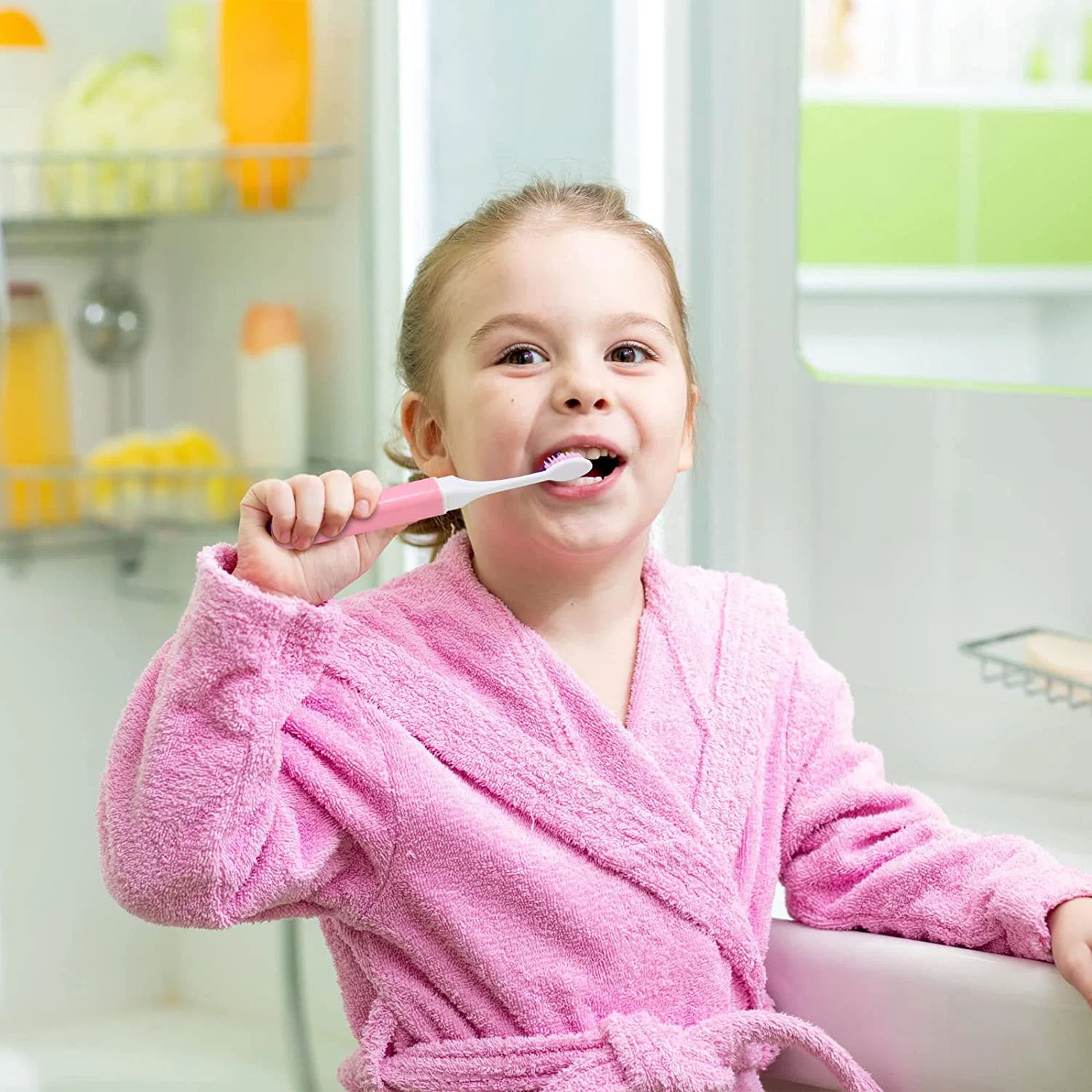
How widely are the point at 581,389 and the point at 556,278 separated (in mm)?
78

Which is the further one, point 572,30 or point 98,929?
point 98,929

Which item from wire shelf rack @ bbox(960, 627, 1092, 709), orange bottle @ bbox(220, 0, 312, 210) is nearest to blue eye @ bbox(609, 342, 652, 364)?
wire shelf rack @ bbox(960, 627, 1092, 709)

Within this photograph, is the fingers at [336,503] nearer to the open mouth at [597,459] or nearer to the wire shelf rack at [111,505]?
the open mouth at [597,459]

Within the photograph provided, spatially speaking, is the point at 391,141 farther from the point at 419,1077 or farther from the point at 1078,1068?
the point at 1078,1068

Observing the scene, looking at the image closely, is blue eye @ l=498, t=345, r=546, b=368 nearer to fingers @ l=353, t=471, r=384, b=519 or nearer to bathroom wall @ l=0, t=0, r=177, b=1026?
fingers @ l=353, t=471, r=384, b=519

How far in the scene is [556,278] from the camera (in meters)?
0.90

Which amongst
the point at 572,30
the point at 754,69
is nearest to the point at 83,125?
the point at 572,30

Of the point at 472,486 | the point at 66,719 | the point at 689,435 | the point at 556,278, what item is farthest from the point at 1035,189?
the point at 66,719

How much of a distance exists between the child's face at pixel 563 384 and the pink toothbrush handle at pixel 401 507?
65 millimetres

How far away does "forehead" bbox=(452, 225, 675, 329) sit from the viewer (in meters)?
0.90

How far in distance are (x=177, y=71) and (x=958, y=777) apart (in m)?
1.04

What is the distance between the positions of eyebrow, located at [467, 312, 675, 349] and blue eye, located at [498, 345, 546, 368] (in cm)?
1

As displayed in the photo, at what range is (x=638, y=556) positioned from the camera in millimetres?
979

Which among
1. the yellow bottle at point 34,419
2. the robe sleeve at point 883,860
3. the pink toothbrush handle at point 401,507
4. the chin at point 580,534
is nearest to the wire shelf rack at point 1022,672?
the robe sleeve at point 883,860
